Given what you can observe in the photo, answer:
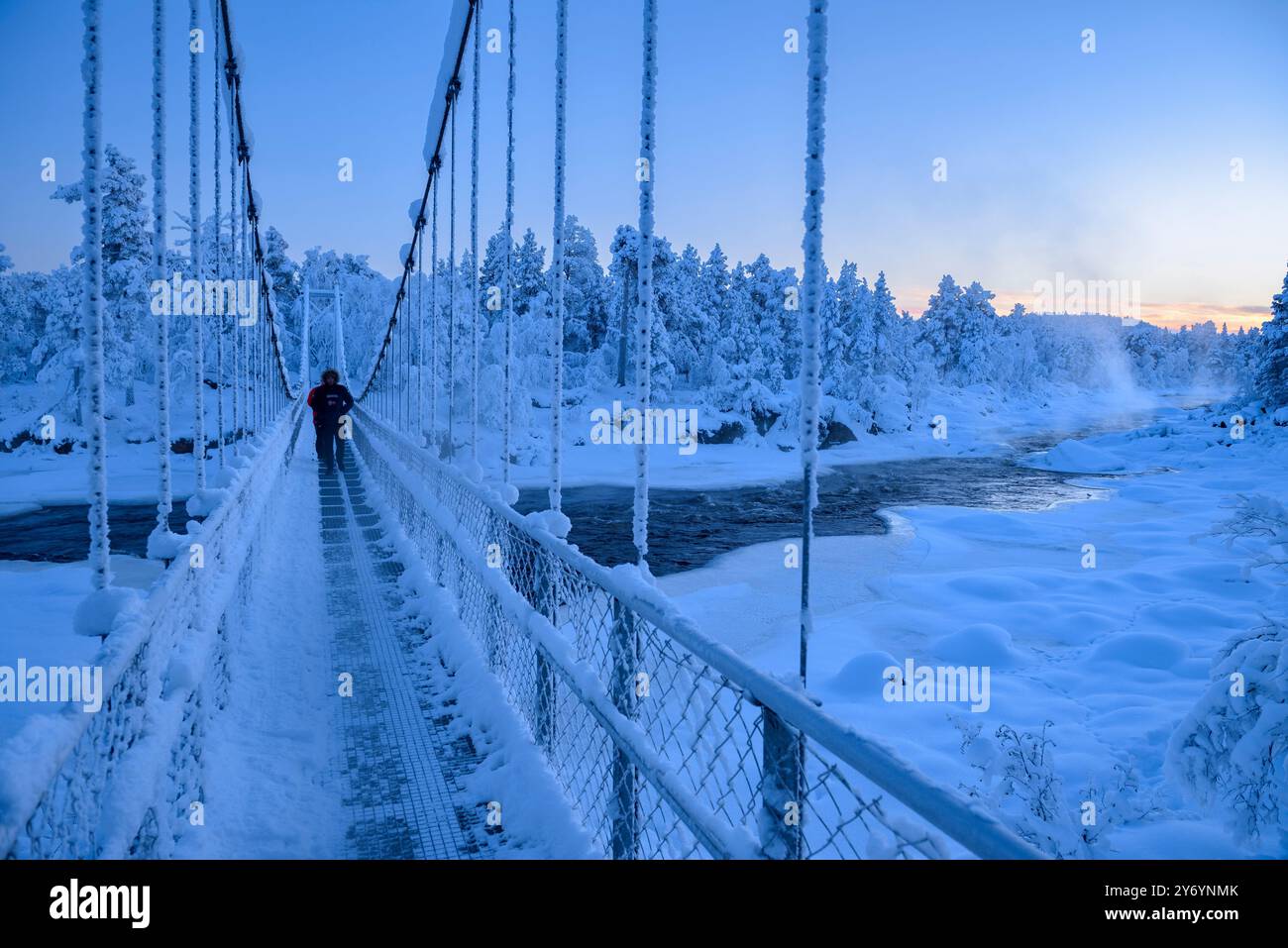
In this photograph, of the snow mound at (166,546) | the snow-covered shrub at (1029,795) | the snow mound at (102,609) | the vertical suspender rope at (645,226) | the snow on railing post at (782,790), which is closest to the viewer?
the snow on railing post at (782,790)

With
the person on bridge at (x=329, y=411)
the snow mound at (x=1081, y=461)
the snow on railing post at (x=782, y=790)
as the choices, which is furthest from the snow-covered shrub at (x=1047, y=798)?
the snow mound at (x=1081, y=461)

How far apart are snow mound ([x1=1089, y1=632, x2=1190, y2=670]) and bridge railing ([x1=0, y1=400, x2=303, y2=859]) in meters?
9.69

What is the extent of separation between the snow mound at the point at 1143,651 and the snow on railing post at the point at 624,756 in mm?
8869

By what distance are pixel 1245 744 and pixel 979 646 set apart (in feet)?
18.3

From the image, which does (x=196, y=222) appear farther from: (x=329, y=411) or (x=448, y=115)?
(x=448, y=115)

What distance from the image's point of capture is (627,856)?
108 inches

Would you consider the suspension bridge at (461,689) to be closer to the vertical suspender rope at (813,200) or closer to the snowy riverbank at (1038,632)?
the vertical suspender rope at (813,200)

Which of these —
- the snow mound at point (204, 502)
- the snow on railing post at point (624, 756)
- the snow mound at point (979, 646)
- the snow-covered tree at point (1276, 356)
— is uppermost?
the snow-covered tree at point (1276, 356)

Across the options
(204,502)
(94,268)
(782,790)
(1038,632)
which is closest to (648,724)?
(782,790)

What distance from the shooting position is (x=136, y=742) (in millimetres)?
2389

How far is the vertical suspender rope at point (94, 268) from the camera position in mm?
2904

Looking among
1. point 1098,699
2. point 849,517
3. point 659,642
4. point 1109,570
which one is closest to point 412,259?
point 849,517
